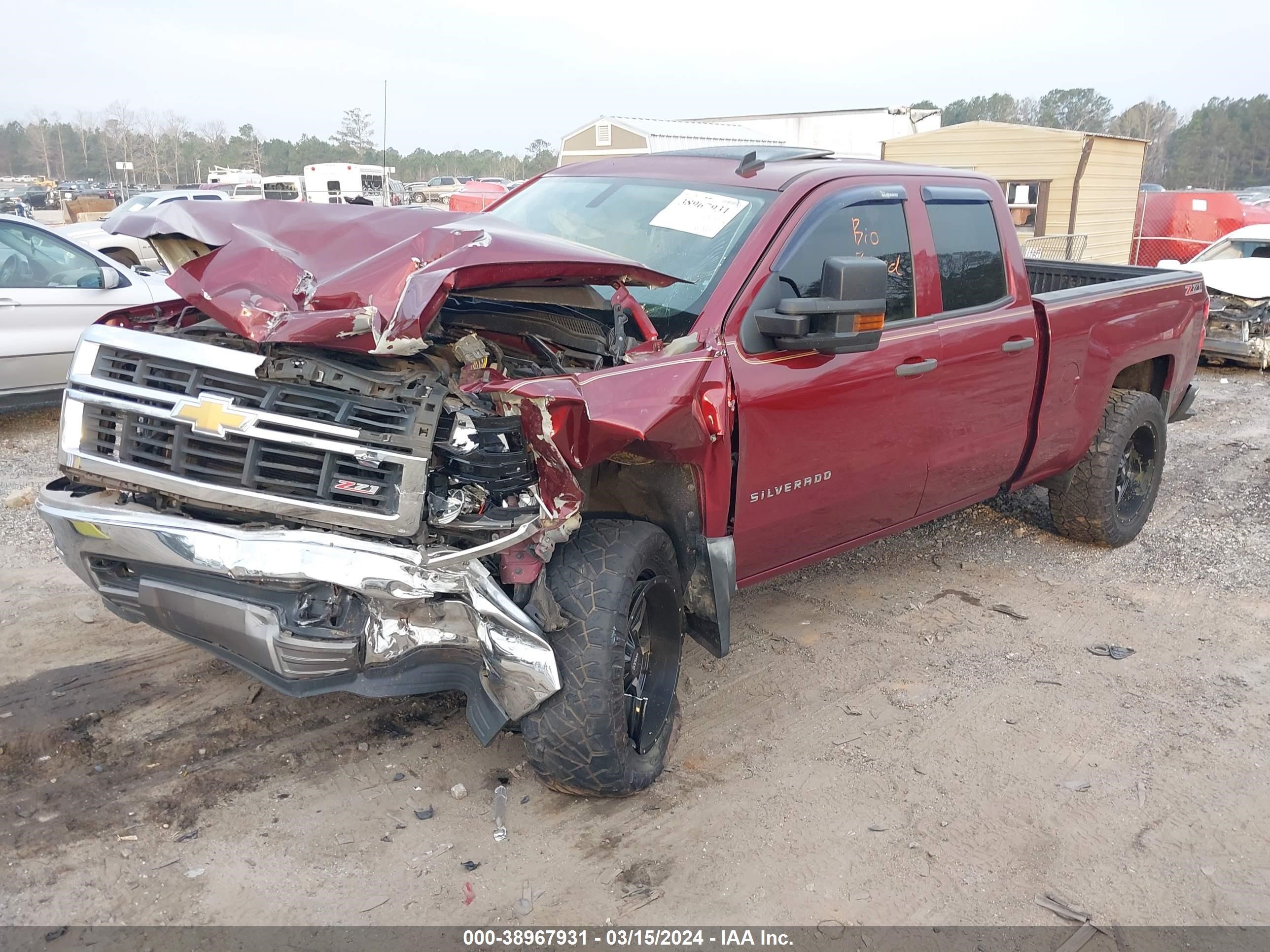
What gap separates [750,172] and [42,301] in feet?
18.1

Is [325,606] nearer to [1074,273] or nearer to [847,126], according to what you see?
[1074,273]

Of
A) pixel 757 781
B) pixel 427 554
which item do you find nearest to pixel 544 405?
pixel 427 554

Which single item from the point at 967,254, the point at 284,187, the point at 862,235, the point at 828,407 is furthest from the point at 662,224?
the point at 284,187

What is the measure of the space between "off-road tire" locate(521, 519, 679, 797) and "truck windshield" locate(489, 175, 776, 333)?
89 cm

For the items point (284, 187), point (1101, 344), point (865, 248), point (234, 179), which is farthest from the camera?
point (234, 179)

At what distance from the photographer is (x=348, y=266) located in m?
2.80

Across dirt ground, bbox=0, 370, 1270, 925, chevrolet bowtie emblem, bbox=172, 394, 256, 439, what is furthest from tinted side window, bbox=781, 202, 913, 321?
chevrolet bowtie emblem, bbox=172, 394, 256, 439

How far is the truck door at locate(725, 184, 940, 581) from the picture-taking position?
336 cm

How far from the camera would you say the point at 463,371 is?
2703 millimetres

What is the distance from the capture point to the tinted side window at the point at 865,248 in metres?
3.57

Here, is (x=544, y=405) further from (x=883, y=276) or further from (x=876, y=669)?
(x=876, y=669)

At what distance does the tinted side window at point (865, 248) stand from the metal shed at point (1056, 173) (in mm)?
12654

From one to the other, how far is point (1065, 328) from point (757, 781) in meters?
2.88

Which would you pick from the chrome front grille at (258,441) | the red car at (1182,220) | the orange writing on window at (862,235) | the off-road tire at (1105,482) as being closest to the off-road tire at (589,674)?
the chrome front grille at (258,441)
